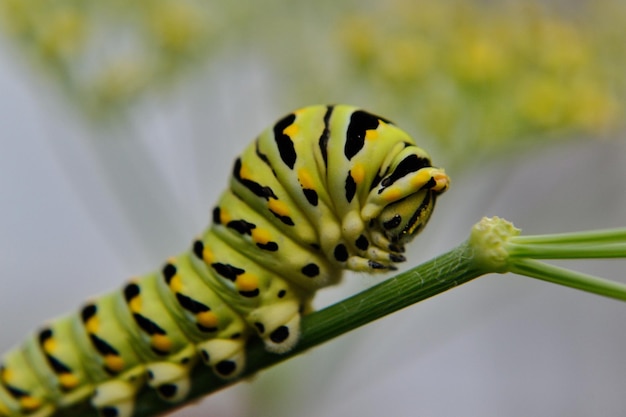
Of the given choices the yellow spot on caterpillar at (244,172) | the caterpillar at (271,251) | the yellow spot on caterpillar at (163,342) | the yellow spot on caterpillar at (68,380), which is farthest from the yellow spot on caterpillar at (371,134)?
the yellow spot on caterpillar at (68,380)

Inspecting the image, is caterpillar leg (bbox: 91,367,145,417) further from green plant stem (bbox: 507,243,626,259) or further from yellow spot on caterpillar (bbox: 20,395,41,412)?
green plant stem (bbox: 507,243,626,259)

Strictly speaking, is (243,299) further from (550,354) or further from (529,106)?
(550,354)

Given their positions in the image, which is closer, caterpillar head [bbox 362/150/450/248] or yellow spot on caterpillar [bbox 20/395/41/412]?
caterpillar head [bbox 362/150/450/248]

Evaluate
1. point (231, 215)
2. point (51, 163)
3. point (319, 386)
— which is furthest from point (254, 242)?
point (51, 163)

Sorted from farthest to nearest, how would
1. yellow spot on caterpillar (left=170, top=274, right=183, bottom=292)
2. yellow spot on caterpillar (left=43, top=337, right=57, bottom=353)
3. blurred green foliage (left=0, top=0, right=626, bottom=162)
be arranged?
blurred green foliage (left=0, top=0, right=626, bottom=162) < yellow spot on caterpillar (left=43, top=337, right=57, bottom=353) < yellow spot on caterpillar (left=170, top=274, right=183, bottom=292)

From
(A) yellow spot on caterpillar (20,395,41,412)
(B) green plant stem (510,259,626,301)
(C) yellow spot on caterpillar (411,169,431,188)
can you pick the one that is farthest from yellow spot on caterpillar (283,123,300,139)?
(A) yellow spot on caterpillar (20,395,41,412)

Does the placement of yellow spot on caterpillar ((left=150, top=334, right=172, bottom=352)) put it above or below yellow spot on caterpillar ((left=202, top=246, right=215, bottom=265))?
below

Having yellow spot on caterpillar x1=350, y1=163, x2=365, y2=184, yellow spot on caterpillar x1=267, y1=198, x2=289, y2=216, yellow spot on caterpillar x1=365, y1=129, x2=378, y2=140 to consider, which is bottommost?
yellow spot on caterpillar x1=267, y1=198, x2=289, y2=216
